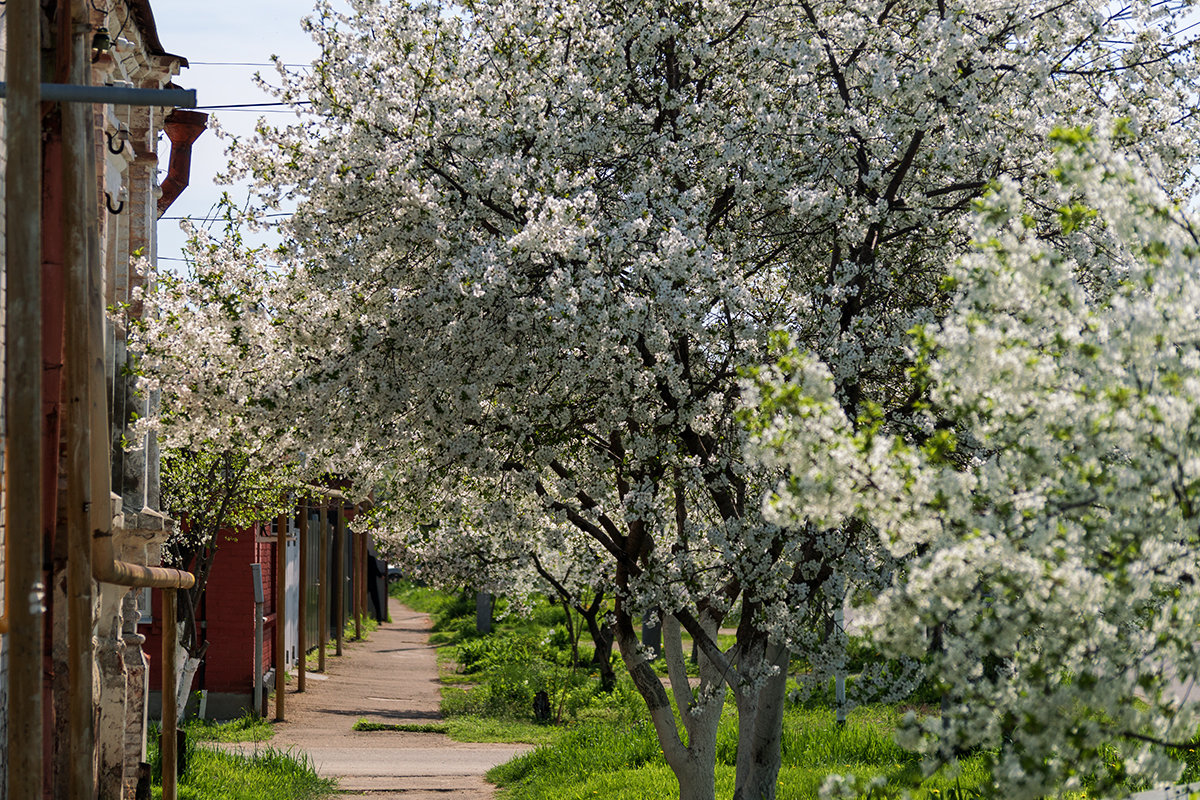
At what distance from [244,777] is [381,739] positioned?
15.8 ft

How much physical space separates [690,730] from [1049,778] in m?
6.43

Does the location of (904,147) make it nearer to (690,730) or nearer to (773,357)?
(773,357)

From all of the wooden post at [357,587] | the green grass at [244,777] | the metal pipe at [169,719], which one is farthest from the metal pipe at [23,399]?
→ the wooden post at [357,587]

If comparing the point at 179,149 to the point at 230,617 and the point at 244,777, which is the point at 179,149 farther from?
the point at 230,617

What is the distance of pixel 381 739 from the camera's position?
53.0 ft

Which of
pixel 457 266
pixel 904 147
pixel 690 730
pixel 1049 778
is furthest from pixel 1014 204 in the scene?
pixel 690 730

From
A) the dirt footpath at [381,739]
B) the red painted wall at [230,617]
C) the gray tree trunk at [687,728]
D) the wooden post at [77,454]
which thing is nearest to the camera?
the wooden post at [77,454]

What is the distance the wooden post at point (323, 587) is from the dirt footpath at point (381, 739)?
484 millimetres

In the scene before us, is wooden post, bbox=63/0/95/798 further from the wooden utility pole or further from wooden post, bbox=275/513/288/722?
wooden post, bbox=275/513/288/722

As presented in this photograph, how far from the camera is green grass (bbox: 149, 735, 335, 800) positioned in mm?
10750

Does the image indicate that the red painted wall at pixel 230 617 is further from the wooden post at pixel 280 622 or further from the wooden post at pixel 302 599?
the wooden post at pixel 302 599

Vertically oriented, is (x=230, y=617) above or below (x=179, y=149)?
below

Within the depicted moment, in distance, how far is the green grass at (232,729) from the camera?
1483 cm

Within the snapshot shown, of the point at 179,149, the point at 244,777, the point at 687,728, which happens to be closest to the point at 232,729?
the point at 244,777
